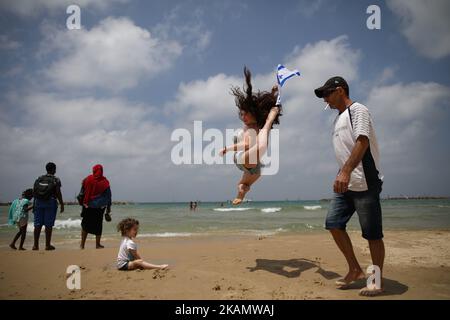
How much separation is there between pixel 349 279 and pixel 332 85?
249cm

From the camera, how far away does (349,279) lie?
4.04 metres

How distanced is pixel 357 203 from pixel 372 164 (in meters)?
0.48

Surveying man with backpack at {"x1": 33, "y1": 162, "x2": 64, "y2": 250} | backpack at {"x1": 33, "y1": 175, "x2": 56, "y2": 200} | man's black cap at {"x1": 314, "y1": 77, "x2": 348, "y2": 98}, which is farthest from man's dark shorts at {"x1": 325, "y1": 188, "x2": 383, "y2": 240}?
backpack at {"x1": 33, "y1": 175, "x2": 56, "y2": 200}

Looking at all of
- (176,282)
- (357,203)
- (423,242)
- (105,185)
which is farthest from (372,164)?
(105,185)

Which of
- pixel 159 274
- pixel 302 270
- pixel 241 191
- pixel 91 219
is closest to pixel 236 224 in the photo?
pixel 91 219

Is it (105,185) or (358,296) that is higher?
(105,185)

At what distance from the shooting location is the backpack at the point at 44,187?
7891 mm

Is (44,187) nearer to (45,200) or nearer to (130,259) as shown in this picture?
(45,200)

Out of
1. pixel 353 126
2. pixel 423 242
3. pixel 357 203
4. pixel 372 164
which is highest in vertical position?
pixel 353 126

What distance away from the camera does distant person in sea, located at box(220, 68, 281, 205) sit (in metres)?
4.44

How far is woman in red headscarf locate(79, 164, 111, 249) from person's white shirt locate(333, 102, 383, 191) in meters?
6.10

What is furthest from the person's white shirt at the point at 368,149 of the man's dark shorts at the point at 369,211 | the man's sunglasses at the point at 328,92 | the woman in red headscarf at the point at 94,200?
the woman in red headscarf at the point at 94,200
